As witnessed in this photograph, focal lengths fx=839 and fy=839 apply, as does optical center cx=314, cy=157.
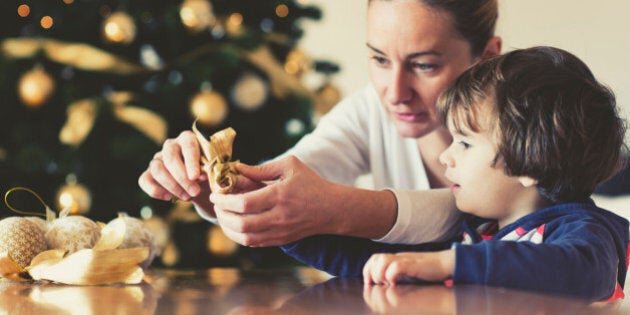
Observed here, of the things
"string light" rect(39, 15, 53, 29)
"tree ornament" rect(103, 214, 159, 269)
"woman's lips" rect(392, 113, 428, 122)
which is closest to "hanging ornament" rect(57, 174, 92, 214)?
"string light" rect(39, 15, 53, 29)

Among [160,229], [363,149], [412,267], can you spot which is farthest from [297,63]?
[412,267]

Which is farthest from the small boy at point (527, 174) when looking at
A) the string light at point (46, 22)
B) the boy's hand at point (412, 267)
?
the string light at point (46, 22)

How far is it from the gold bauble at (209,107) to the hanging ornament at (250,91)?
0.21 ft

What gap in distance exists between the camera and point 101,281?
3.22ft

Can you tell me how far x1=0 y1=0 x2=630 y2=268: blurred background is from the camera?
8.48ft

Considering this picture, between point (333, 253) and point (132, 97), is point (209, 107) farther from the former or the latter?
point (333, 253)

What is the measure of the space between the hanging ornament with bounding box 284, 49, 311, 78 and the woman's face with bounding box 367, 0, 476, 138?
4.08ft

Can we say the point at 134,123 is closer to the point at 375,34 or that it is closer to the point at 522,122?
the point at 375,34

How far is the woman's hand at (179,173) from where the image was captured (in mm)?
1134

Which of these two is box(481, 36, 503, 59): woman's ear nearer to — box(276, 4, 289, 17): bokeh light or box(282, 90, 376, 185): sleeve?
box(282, 90, 376, 185): sleeve

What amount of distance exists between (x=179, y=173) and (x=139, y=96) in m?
1.55

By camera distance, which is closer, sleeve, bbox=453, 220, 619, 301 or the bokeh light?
sleeve, bbox=453, 220, 619, 301


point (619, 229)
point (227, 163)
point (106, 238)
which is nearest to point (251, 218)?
point (227, 163)

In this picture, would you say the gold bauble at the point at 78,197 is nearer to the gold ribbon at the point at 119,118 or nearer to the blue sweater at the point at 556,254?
the gold ribbon at the point at 119,118
